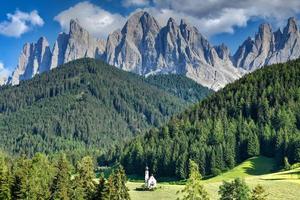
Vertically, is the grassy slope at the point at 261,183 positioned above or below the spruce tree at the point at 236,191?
above

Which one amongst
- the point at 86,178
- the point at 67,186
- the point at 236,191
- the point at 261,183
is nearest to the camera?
the point at 236,191

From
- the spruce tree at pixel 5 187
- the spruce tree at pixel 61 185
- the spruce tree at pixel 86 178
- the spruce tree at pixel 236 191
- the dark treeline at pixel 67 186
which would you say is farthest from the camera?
the spruce tree at pixel 5 187

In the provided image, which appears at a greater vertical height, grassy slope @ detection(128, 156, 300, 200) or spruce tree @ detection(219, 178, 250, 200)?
grassy slope @ detection(128, 156, 300, 200)

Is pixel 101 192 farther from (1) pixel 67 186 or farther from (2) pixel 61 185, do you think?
(1) pixel 67 186

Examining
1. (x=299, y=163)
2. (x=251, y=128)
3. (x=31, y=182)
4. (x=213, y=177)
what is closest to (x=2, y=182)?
(x=31, y=182)

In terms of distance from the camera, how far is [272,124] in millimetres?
196125

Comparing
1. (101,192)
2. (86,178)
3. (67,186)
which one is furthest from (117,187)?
(67,186)

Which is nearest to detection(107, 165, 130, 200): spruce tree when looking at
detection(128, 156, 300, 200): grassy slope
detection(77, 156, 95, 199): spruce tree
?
detection(77, 156, 95, 199): spruce tree

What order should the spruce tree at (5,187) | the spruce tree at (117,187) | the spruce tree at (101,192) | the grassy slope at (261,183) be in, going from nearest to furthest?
the spruce tree at (101,192), the spruce tree at (117,187), the spruce tree at (5,187), the grassy slope at (261,183)

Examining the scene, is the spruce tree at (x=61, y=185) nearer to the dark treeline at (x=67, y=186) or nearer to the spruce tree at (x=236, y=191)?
the dark treeline at (x=67, y=186)

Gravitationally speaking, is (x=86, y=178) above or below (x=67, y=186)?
above

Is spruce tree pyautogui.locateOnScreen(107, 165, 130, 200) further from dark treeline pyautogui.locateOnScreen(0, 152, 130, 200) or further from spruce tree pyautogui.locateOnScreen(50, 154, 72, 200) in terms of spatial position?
spruce tree pyautogui.locateOnScreen(50, 154, 72, 200)

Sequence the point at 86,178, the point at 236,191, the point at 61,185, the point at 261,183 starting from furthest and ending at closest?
the point at 261,183
the point at 61,185
the point at 86,178
the point at 236,191

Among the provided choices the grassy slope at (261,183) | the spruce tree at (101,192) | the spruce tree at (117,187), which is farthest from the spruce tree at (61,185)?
the grassy slope at (261,183)
